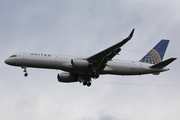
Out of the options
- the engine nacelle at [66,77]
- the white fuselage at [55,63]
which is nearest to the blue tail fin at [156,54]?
the white fuselage at [55,63]

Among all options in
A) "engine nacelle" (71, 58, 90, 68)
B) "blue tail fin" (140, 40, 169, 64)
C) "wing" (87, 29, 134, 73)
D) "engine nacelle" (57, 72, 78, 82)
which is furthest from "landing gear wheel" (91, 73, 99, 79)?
"blue tail fin" (140, 40, 169, 64)

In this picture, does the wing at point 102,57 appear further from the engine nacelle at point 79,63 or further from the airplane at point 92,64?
the engine nacelle at point 79,63

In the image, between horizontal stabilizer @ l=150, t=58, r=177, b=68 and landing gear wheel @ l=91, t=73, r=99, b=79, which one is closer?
horizontal stabilizer @ l=150, t=58, r=177, b=68

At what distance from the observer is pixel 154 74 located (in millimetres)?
47062

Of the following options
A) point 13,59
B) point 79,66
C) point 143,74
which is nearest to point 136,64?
point 143,74

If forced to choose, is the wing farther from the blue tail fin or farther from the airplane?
the blue tail fin

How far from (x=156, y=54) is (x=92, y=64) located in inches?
456

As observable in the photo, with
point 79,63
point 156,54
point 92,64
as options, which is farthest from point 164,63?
point 79,63

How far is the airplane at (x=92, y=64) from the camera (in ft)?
141

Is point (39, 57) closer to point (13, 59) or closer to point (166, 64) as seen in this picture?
point (13, 59)

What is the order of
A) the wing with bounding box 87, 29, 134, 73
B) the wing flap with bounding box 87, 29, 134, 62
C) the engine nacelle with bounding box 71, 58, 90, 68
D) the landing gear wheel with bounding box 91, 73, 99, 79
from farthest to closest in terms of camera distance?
the landing gear wheel with bounding box 91, 73, 99, 79 < the engine nacelle with bounding box 71, 58, 90, 68 < the wing with bounding box 87, 29, 134, 73 < the wing flap with bounding box 87, 29, 134, 62

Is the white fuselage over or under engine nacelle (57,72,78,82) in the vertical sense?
over

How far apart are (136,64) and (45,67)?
1247cm

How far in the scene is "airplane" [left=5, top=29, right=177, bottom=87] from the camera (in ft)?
141
